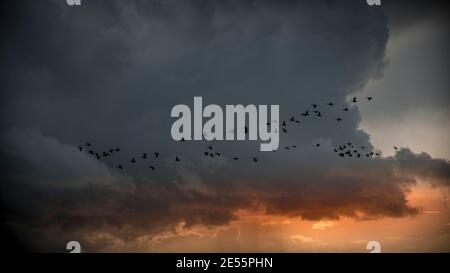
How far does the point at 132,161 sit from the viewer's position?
24672 mm
